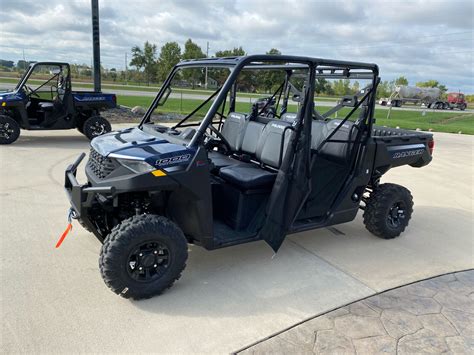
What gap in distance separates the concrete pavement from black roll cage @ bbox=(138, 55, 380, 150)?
1206 millimetres

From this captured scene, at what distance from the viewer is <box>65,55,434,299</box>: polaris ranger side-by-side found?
2.98 m

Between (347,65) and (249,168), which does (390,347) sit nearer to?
(249,168)

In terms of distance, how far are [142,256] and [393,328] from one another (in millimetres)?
1912

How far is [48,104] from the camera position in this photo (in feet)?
30.3

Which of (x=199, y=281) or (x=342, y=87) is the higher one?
(x=342, y=87)

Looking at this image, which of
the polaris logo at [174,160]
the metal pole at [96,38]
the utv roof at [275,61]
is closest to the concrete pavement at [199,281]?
the polaris logo at [174,160]

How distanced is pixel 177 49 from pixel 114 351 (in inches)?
1729

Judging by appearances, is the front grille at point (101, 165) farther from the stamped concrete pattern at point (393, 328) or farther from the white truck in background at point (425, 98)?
the white truck in background at point (425, 98)

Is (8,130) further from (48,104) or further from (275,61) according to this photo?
(275,61)

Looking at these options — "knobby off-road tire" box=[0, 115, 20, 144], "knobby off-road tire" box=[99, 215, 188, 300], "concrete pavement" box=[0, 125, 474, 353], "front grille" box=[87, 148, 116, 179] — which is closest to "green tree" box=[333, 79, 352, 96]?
"concrete pavement" box=[0, 125, 474, 353]

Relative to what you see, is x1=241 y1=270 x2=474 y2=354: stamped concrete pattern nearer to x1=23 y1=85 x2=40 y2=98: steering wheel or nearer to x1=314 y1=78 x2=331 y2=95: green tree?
x1=314 y1=78 x2=331 y2=95: green tree

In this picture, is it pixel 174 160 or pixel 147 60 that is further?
pixel 147 60

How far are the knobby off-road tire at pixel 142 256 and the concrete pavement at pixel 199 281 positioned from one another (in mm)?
151

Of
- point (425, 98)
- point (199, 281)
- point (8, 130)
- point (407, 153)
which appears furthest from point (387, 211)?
point (425, 98)
